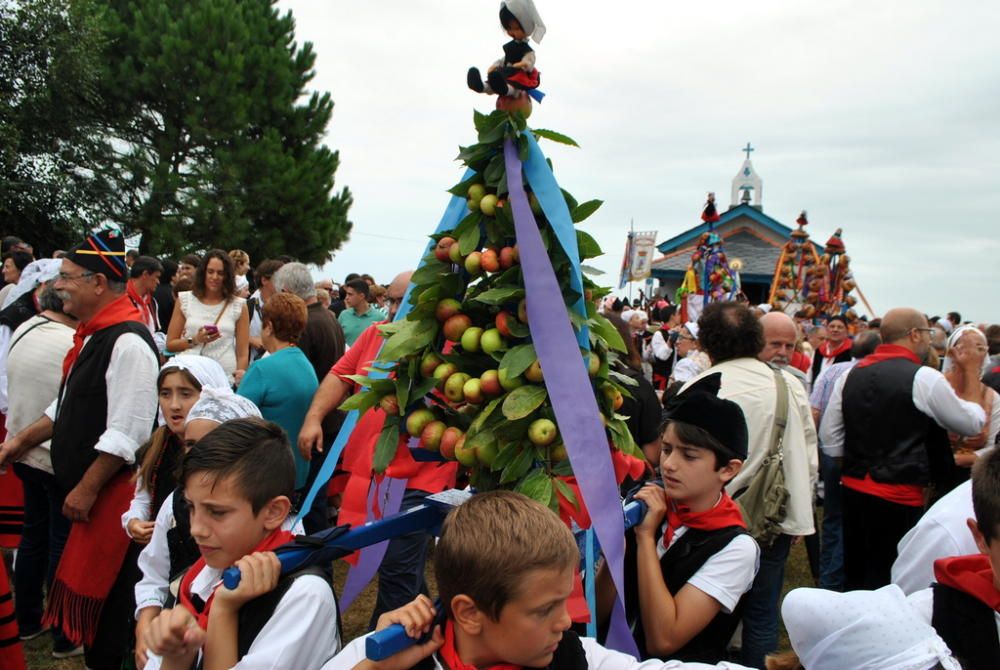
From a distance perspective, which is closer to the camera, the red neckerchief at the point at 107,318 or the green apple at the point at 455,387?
the green apple at the point at 455,387

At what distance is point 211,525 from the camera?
1.99m

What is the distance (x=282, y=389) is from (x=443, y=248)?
2.17m

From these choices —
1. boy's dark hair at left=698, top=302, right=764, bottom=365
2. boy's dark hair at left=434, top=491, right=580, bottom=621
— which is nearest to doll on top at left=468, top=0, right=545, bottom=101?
boy's dark hair at left=434, top=491, right=580, bottom=621

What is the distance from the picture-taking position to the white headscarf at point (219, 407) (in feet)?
8.95

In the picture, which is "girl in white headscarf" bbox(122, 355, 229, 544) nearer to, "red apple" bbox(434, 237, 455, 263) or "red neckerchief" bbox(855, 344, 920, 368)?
"red apple" bbox(434, 237, 455, 263)

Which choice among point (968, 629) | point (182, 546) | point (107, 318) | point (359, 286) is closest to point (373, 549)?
point (182, 546)

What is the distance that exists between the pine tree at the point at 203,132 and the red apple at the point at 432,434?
21557mm

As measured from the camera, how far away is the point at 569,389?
1990 mm

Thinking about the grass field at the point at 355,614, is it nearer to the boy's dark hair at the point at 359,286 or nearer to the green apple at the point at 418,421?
the boy's dark hair at the point at 359,286

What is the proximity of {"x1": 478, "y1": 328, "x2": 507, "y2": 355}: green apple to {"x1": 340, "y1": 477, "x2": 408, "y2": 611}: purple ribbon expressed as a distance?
778 millimetres

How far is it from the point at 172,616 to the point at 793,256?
14.4 m

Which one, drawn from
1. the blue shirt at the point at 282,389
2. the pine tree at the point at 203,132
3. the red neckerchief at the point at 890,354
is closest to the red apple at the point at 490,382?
the blue shirt at the point at 282,389

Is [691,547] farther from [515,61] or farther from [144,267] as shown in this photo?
[144,267]

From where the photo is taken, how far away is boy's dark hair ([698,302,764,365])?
147 inches
